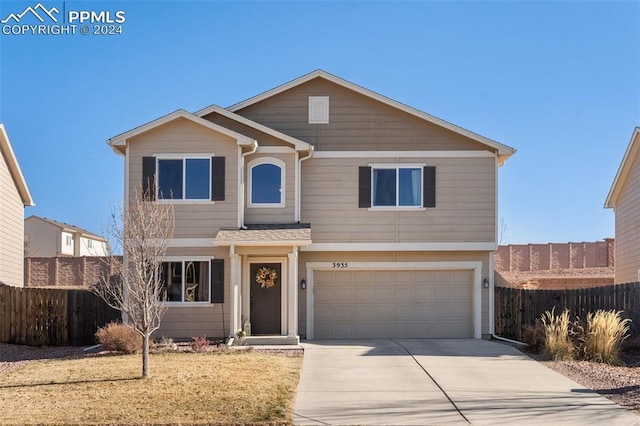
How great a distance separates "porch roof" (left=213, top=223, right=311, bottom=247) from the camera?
19.0 meters

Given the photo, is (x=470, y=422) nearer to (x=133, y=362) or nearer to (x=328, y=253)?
(x=133, y=362)

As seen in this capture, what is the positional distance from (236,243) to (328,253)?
10.8 ft

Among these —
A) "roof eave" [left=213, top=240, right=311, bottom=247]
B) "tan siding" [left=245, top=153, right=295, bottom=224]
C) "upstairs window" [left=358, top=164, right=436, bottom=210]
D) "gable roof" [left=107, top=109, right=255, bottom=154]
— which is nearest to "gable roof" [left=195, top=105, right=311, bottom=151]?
"tan siding" [left=245, top=153, right=295, bottom=224]

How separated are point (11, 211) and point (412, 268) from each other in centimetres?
1311

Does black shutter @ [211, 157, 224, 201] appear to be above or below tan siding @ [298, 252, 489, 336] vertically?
above

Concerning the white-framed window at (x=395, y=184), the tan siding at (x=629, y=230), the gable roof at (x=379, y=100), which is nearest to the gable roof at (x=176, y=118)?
the gable roof at (x=379, y=100)

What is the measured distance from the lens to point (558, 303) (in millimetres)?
19859

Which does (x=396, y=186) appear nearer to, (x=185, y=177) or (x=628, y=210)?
(x=185, y=177)

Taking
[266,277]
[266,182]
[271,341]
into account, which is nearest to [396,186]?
[266,182]

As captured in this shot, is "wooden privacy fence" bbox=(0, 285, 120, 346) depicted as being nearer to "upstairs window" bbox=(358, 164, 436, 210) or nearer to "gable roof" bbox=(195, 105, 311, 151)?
"gable roof" bbox=(195, 105, 311, 151)

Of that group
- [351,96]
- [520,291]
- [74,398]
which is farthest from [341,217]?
[74,398]

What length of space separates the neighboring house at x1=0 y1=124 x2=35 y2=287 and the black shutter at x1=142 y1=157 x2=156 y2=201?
20.3 feet

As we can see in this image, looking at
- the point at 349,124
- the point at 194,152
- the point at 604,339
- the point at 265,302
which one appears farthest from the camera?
the point at 349,124

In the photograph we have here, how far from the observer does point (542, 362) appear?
631 inches
